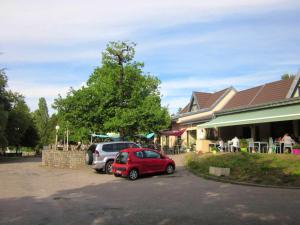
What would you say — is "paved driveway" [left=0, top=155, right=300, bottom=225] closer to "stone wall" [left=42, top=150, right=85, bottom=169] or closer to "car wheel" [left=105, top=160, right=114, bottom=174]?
"car wheel" [left=105, top=160, right=114, bottom=174]

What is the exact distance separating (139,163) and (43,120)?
69.2 m

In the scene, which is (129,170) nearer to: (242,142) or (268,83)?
(242,142)

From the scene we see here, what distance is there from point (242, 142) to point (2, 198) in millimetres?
18322

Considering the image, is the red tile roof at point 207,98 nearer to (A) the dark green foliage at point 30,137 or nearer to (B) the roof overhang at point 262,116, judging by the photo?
(B) the roof overhang at point 262,116

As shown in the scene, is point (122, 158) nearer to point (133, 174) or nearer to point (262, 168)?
point (133, 174)

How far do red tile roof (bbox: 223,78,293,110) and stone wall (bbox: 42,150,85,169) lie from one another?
1467 centimetres

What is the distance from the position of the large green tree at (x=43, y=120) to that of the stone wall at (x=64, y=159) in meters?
53.7

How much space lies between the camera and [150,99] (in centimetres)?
3256

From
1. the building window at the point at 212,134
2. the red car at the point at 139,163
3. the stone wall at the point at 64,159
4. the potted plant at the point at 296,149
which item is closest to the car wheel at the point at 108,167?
the red car at the point at 139,163

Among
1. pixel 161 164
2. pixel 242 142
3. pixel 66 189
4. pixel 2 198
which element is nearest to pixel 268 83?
pixel 242 142

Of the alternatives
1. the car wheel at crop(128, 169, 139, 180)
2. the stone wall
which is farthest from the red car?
the stone wall

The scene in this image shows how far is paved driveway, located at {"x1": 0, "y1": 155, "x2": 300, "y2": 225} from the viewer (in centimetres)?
926

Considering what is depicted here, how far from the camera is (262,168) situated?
17.8m

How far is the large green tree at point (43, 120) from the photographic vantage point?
273 ft
